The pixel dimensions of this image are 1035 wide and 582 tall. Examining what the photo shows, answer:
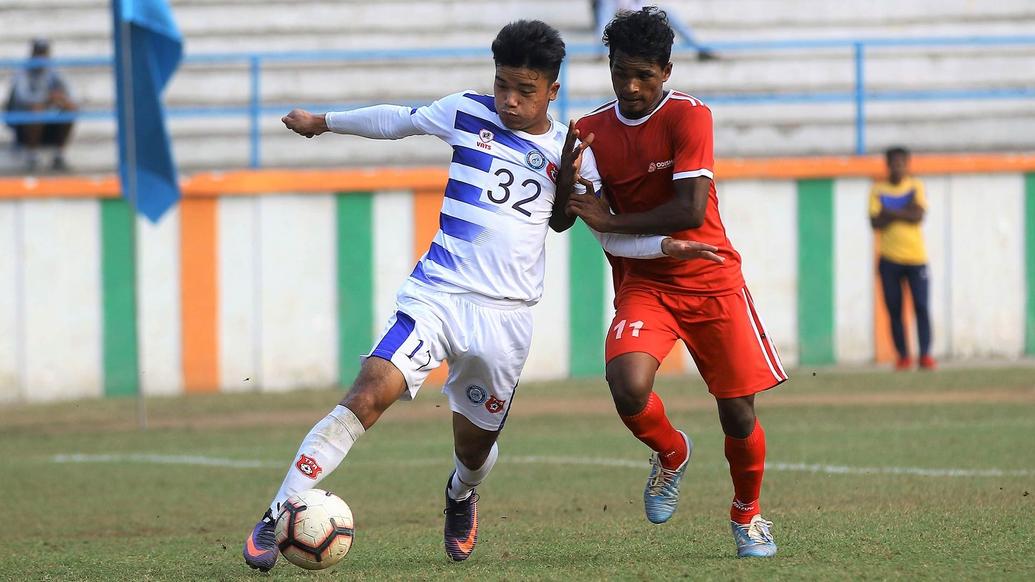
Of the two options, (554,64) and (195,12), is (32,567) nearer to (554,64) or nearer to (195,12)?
(554,64)

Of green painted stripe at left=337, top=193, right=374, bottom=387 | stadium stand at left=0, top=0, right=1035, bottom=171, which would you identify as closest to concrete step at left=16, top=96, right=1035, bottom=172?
stadium stand at left=0, top=0, right=1035, bottom=171

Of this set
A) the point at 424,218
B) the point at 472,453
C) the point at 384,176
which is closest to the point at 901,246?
the point at 424,218

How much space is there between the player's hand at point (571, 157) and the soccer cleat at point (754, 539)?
5.28 feet

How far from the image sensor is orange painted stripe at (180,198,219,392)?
52.2ft

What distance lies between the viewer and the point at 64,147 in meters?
17.3

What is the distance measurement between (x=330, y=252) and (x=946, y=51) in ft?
29.4

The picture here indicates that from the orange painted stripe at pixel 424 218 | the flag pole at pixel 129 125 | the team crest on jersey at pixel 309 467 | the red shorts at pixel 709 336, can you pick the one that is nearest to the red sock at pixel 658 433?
the red shorts at pixel 709 336

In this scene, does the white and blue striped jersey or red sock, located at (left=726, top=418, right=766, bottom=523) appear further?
red sock, located at (left=726, top=418, right=766, bottom=523)

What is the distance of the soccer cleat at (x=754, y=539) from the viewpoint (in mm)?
6449

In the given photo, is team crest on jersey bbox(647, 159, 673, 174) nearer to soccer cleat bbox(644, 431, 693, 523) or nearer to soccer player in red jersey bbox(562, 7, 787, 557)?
soccer player in red jersey bbox(562, 7, 787, 557)

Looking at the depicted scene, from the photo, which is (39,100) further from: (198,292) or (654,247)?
(654,247)

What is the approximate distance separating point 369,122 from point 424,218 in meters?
9.63

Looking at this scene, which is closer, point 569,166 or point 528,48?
point 528,48

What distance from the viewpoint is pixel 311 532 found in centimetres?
582
